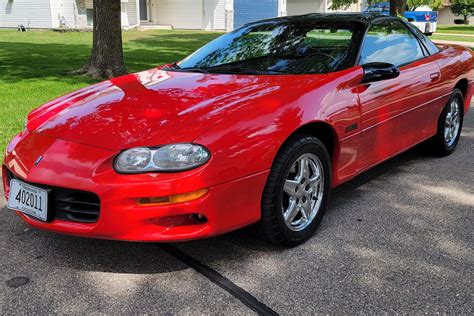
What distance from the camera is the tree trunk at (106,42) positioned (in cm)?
901

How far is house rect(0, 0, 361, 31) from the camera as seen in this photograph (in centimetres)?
2495

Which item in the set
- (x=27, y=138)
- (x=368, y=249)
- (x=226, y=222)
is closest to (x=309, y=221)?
(x=368, y=249)

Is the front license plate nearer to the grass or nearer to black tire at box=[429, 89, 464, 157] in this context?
black tire at box=[429, 89, 464, 157]

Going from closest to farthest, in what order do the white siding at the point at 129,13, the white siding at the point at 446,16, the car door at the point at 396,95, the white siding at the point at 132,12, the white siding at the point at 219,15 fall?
the car door at the point at 396,95 < the white siding at the point at 129,13 < the white siding at the point at 132,12 < the white siding at the point at 219,15 < the white siding at the point at 446,16

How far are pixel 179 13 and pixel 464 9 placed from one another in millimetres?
31453

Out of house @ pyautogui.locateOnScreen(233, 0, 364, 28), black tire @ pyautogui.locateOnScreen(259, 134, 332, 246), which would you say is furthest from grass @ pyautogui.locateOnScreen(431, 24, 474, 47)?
black tire @ pyautogui.locateOnScreen(259, 134, 332, 246)

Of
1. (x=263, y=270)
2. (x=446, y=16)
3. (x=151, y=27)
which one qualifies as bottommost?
(x=263, y=270)

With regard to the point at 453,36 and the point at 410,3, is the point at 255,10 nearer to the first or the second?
the point at 453,36

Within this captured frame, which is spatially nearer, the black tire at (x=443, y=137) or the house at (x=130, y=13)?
the black tire at (x=443, y=137)

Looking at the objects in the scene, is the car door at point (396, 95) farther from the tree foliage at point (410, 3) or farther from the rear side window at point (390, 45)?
the tree foliage at point (410, 3)

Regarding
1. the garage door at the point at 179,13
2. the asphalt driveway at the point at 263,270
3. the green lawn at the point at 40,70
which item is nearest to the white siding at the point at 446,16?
the garage door at the point at 179,13

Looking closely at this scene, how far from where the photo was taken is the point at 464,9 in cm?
4794

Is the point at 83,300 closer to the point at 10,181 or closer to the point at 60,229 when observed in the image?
the point at 60,229

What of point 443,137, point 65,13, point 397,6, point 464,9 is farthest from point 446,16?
point 443,137
